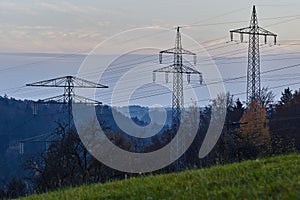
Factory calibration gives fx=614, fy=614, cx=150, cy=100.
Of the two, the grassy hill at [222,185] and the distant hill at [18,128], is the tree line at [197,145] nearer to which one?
the grassy hill at [222,185]

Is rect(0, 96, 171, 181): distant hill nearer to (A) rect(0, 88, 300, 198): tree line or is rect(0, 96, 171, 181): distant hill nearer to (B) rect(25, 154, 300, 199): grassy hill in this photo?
(A) rect(0, 88, 300, 198): tree line

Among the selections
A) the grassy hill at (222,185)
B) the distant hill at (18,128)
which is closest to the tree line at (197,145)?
the grassy hill at (222,185)

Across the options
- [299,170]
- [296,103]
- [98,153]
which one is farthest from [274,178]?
[296,103]

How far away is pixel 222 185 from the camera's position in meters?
8.55

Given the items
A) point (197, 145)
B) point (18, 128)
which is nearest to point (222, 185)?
point (197, 145)

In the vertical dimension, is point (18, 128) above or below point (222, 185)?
above

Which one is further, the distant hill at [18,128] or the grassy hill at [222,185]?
the distant hill at [18,128]

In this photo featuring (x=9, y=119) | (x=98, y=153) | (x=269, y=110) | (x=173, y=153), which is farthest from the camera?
(x=9, y=119)

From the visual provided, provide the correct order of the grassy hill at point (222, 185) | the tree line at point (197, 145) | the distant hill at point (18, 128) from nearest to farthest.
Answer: the grassy hill at point (222, 185), the tree line at point (197, 145), the distant hill at point (18, 128)

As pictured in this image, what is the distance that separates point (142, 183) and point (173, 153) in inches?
1310

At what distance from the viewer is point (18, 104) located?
120812 mm

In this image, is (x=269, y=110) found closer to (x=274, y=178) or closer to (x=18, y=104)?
(x=274, y=178)

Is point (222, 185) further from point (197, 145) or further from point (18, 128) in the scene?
point (18, 128)

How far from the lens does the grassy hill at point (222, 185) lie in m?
7.69
